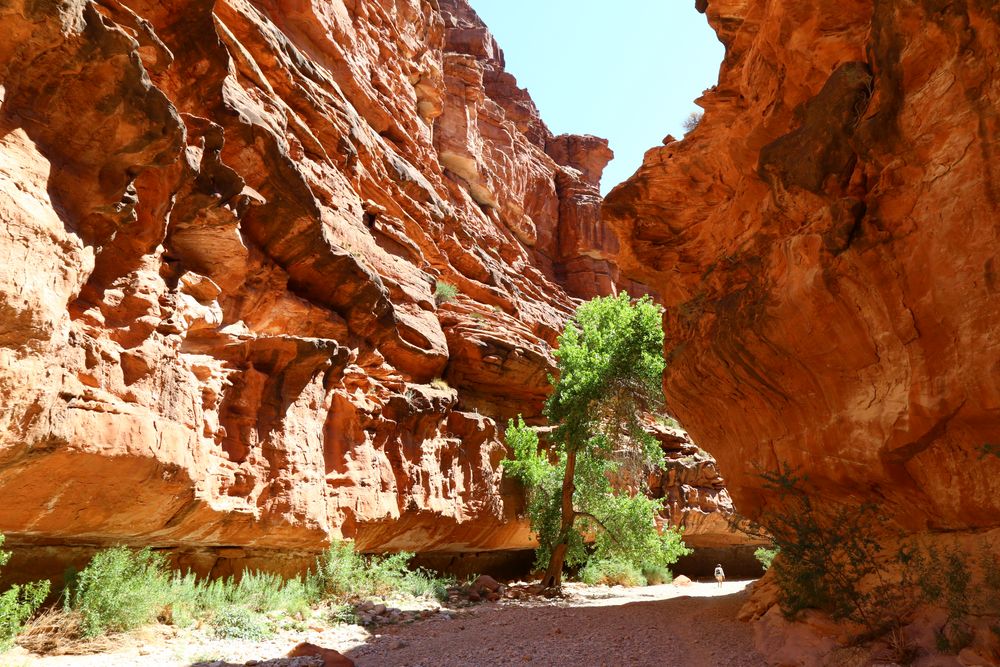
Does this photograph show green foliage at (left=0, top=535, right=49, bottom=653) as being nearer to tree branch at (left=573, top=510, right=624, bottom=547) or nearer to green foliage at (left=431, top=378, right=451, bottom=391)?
green foliage at (left=431, top=378, right=451, bottom=391)

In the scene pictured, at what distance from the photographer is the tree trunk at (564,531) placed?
52.9 ft

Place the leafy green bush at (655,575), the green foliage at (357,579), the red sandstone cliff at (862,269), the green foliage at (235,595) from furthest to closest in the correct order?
the leafy green bush at (655,575) → the green foliage at (357,579) → the green foliage at (235,595) → the red sandstone cliff at (862,269)

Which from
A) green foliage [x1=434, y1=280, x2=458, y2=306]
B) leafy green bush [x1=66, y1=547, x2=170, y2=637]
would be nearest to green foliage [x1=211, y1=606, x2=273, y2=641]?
leafy green bush [x1=66, y1=547, x2=170, y2=637]

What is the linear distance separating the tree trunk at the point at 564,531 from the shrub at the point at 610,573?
100 inches

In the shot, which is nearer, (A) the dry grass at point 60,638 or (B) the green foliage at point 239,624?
(A) the dry grass at point 60,638

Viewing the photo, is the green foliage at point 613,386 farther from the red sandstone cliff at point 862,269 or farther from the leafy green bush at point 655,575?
the red sandstone cliff at point 862,269

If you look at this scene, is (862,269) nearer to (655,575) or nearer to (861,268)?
(861,268)

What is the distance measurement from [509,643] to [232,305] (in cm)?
774

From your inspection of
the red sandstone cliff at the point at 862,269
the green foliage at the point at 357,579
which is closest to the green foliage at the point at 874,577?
the red sandstone cliff at the point at 862,269

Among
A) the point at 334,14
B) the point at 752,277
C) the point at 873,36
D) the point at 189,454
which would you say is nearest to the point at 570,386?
the point at 752,277

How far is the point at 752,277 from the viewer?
28.0 ft

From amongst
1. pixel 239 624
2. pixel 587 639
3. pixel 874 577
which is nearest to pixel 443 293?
pixel 239 624

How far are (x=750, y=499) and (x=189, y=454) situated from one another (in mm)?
8924

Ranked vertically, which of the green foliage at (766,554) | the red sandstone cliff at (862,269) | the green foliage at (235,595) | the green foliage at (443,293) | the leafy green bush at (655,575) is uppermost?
the green foliage at (443,293)
